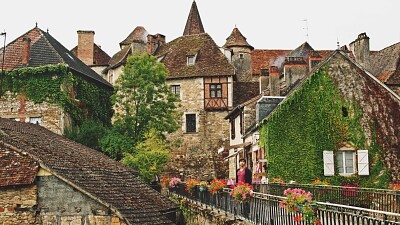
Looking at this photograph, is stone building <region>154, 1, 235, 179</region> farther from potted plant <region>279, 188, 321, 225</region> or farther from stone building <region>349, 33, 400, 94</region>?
potted plant <region>279, 188, 321, 225</region>

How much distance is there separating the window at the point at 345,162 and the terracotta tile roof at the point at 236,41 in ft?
87.1

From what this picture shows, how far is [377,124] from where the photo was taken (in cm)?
2636

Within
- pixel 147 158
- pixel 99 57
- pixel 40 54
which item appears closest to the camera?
pixel 147 158

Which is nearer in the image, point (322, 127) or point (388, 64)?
point (322, 127)

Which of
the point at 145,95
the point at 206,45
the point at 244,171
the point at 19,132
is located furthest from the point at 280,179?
the point at 206,45

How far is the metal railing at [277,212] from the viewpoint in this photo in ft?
28.4

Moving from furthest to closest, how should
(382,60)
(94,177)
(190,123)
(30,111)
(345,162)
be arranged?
(190,123) < (382,60) < (30,111) < (345,162) < (94,177)

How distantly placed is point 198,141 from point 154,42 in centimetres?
1177

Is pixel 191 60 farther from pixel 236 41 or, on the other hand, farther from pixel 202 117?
pixel 236 41

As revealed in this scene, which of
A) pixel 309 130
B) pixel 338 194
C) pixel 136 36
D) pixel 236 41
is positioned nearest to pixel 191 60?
pixel 236 41

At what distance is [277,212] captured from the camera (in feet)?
40.4

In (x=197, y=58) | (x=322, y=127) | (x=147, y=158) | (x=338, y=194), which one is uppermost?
(x=197, y=58)

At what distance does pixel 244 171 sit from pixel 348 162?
34.7ft

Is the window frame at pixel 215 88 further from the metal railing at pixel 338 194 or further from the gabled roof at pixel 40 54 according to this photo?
the metal railing at pixel 338 194
